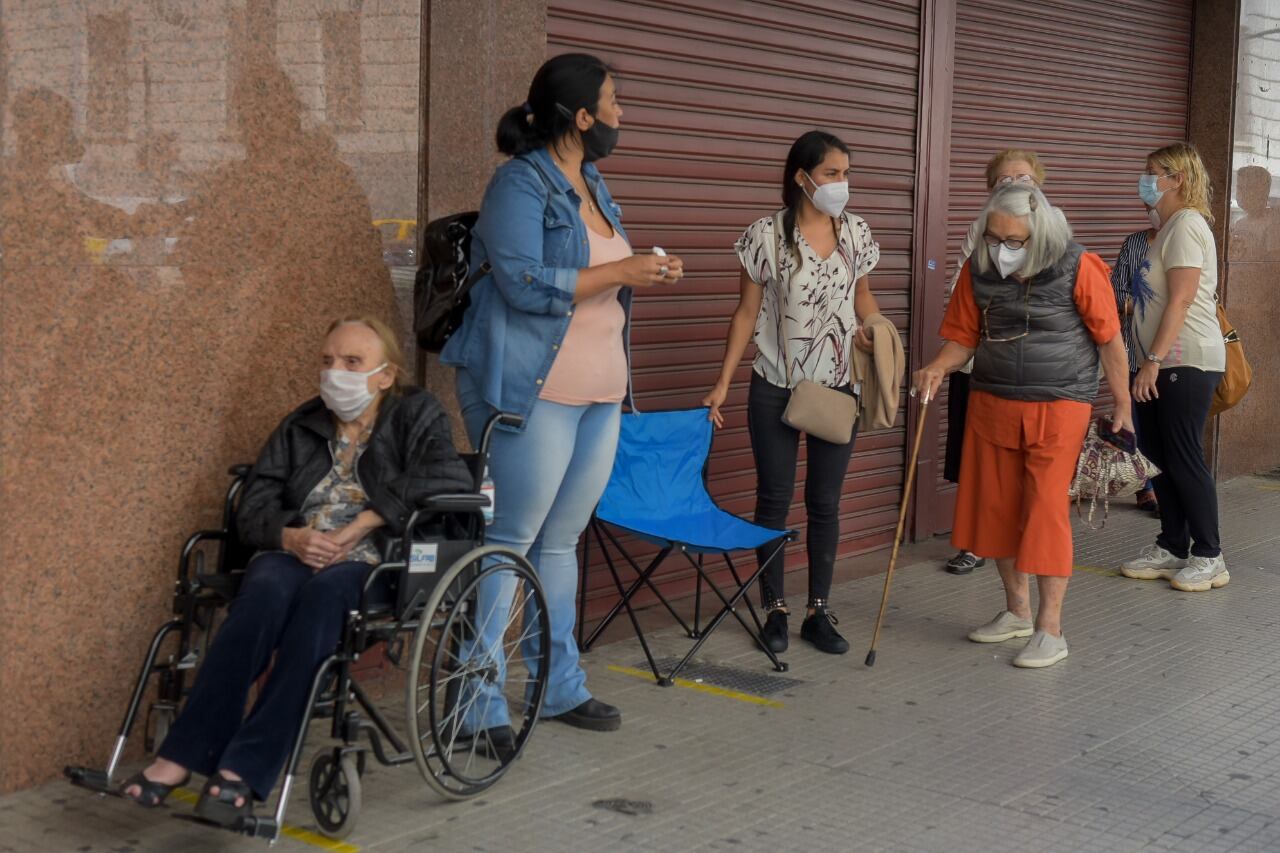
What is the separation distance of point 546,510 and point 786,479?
1.57 meters

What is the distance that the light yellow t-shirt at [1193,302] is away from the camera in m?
7.01

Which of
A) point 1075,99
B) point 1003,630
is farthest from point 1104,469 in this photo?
point 1075,99

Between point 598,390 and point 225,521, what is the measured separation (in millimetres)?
1125

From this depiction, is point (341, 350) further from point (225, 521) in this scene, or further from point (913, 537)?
point (913, 537)

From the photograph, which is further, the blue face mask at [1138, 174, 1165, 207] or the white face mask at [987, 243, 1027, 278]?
the blue face mask at [1138, 174, 1165, 207]

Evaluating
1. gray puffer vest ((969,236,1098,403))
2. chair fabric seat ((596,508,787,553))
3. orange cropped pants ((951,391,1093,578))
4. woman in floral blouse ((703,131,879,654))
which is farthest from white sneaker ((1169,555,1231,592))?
chair fabric seat ((596,508,787,553))

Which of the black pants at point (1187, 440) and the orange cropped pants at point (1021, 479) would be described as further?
the black pants at point (1187, 440)

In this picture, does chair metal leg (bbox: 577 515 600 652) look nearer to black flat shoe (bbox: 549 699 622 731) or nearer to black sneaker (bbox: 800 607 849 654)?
black flat shoe (bbox: 549 699 622 731)

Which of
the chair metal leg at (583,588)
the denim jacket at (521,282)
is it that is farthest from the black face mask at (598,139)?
the chair metal leg at (583,588)

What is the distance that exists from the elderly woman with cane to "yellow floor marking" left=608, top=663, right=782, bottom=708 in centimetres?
111

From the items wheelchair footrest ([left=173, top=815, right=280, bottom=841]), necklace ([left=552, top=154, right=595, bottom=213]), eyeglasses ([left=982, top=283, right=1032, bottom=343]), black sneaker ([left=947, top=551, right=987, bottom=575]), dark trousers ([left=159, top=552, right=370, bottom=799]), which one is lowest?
black sneaker ([left=947, top=551, right=987, bottom=575])

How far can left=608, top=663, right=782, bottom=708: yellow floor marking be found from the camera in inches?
212

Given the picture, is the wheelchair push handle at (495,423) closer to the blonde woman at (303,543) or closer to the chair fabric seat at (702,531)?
the blonde woman at (303,543)

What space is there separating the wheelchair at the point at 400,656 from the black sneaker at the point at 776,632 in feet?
5.10
